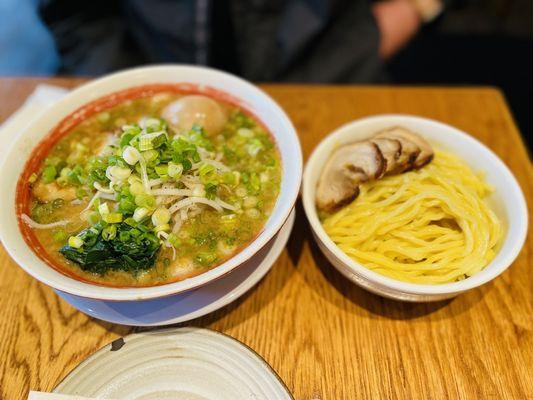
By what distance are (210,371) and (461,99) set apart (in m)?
1.77

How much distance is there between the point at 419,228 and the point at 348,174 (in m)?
0.29

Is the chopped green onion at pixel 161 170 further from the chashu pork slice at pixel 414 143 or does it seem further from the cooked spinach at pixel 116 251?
the chashu pork slice at pixel 414 143

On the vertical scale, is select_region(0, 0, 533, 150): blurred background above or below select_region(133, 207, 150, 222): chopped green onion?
below

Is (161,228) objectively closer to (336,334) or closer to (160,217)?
(160,217)

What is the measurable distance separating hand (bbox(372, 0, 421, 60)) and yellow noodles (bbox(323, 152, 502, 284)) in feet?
5.03

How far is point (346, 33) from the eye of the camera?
2.59 m

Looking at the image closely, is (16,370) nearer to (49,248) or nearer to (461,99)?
(49,248)

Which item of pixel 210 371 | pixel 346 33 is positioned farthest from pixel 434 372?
pixel 346 33

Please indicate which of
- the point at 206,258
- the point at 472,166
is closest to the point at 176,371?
the point at 206,258

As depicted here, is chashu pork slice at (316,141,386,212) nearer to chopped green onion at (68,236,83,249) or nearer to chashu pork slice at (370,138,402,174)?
chashu pork slice at (370,138,402,174)

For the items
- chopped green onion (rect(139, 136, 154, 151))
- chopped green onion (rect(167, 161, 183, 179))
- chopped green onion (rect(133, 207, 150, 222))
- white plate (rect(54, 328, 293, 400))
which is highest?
chopped green onion (rect(139, 136, 154, 151))

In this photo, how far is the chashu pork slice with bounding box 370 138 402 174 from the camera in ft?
4.94

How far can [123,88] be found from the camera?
177cm

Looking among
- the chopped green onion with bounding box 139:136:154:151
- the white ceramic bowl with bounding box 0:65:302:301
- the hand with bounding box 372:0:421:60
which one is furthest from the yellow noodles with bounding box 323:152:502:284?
the hand with bounding box 372:0:421:60
